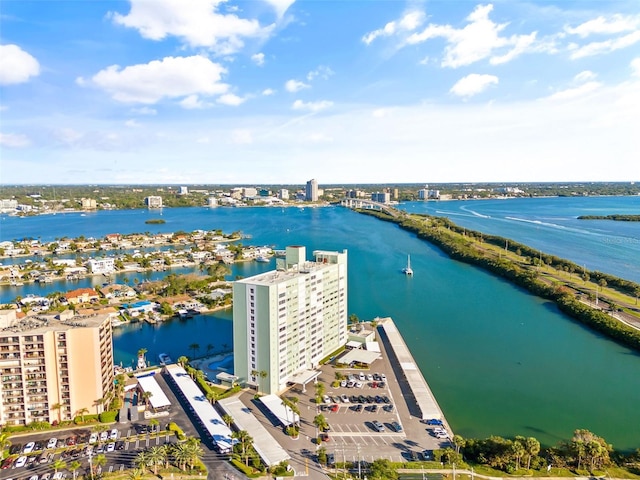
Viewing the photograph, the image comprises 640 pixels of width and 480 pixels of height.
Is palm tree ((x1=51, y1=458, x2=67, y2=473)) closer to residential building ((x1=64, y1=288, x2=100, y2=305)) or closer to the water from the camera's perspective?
residential building ((x1=64, y1=288, x2=100, y2=305))

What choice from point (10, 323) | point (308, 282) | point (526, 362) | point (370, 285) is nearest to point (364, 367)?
point (308, 282)

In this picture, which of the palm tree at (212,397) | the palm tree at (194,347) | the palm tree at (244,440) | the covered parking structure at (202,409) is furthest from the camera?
the palm tree at (194,347)

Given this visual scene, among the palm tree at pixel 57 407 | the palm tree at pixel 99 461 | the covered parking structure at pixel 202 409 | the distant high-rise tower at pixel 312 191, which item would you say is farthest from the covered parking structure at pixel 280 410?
the distant high-rise tower at pixel 312 191

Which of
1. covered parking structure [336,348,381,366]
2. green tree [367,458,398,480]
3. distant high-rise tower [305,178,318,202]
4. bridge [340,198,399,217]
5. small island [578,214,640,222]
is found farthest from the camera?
distant high-rise tower [305,178,318,202]

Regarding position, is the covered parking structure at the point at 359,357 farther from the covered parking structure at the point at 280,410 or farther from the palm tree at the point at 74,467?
the palm tree at the point at 74,467

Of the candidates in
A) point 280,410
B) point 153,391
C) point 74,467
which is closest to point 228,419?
point 280,410

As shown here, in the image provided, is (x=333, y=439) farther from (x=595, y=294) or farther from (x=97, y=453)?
(x=595, y=294)

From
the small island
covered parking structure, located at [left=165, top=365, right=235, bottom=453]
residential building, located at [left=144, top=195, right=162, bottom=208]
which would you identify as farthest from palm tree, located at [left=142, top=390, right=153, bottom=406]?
residential building, located at [left=144, top=195, right=162, bottom=208]
